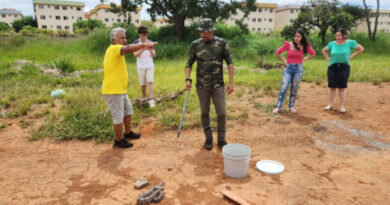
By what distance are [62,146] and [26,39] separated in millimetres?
15268

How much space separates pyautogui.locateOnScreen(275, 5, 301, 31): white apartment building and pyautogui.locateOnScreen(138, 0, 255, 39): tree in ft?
95.2

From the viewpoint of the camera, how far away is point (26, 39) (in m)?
16.0

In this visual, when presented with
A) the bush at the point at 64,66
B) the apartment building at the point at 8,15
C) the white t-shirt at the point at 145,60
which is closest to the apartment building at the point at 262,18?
the bush at the point at 64,66

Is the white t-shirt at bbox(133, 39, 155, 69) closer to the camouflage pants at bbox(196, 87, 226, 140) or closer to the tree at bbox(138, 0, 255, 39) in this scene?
the camouflage pants at bbox(196, 87, 226, 140)

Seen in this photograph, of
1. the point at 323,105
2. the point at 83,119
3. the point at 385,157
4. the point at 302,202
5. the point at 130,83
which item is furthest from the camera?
the point at 130,83

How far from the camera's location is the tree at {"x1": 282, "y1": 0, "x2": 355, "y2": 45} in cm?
1555

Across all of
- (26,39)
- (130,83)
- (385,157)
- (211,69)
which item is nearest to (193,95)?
(130,83)

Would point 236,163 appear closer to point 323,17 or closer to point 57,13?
point 323,17

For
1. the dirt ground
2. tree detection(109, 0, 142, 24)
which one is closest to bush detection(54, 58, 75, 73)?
the dirt ground

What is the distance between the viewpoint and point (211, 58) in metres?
3.61

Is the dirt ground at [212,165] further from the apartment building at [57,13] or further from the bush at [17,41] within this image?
the apartment building at [57,13]

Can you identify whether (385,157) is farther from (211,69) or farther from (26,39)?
(26,39)

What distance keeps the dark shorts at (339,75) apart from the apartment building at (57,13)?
A: 46.3 meters

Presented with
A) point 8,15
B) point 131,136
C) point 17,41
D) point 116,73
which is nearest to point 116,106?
point 116,73
